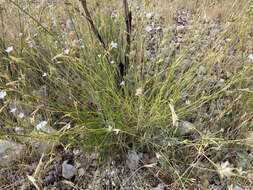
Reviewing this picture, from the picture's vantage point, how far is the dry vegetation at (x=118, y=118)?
53.2 inches

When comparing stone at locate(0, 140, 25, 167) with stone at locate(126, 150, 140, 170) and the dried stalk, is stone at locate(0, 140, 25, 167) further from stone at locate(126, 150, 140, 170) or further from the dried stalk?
the dried stalk

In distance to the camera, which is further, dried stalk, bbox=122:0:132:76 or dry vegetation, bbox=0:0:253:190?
dried stalk, bbox=122:0:132:76

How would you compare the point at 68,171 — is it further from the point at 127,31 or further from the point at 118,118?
the point at 127,31

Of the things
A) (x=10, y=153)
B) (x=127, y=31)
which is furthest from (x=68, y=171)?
(x=127, y=31)

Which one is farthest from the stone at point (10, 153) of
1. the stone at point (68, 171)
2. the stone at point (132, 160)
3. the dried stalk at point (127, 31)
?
the dried stalk at point (127, 31)

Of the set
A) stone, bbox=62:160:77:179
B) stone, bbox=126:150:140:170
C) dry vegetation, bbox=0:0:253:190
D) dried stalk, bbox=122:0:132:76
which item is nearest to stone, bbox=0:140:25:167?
dry vegetation, bbox=0:0:253:190

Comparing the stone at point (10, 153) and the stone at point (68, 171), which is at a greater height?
the stone at point (10, 153)

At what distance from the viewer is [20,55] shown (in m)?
1.73

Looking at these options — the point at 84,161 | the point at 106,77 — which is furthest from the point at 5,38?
the point at 84,161

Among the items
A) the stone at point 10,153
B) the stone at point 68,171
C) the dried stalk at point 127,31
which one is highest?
the dried stalk at point 127,31

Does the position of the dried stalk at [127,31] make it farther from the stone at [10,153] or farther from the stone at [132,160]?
the stone at [10,153]

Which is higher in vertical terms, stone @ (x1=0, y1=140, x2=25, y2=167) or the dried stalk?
the dried stalk

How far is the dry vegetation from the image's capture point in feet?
4.43

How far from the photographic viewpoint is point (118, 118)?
137 centimetres
